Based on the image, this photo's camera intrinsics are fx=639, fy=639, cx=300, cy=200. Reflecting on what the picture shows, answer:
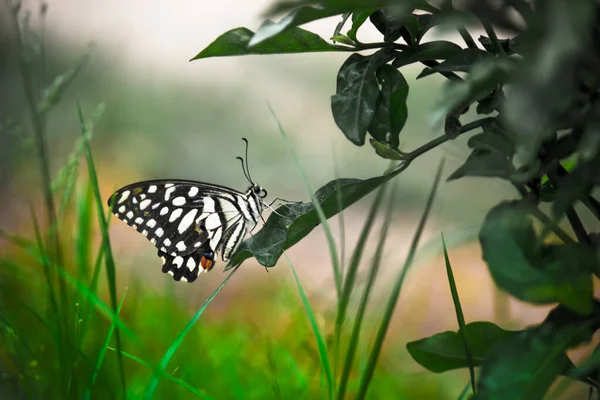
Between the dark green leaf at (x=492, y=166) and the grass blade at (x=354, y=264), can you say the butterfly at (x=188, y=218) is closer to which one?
the grass blade at (x=354, y=264)

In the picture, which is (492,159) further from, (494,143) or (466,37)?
(466,37)

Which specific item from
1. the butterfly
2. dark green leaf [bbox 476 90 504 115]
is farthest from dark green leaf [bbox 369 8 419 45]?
the butterfly

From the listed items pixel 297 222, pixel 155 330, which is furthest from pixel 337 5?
pixel 155 330

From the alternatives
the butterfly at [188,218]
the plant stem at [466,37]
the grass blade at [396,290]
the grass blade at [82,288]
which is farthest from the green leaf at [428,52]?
the butterfly at [188,218]

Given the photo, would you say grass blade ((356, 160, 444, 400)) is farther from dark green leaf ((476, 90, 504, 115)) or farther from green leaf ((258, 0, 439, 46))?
green leaf ((258, 0, 439, 46))

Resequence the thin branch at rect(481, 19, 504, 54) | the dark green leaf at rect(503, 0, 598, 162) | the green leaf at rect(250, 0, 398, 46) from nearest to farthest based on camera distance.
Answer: the dark green leaf at rect(503, 0, 598, 162), the green leaf at rect(250, 0, 398, 46), the thin branch at rect(481, 19, 504, 54)

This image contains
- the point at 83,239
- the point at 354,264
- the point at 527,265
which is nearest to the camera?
the point at 527,265
